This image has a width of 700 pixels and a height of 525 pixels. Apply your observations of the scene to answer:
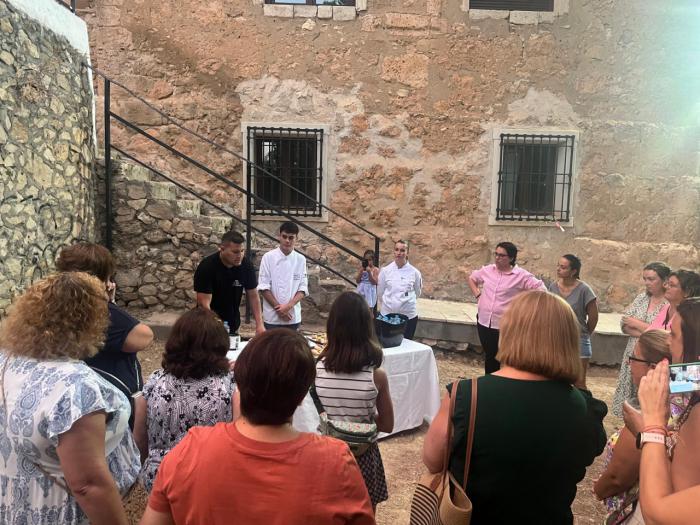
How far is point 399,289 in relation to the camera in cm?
560

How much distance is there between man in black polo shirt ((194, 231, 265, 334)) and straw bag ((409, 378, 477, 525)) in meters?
2.79

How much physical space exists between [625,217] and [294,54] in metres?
5.98

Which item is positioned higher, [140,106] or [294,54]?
[294,54]

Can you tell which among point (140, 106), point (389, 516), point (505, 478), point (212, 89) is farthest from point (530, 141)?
point (505, 478)

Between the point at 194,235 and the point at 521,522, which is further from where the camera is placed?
the point at 194,235

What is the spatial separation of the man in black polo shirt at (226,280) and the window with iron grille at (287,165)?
164 inches

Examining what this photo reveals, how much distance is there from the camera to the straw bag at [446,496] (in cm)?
160

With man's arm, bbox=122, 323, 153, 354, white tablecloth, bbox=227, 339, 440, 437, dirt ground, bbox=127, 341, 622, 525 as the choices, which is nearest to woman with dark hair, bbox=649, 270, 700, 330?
dirt ground, bbox=127, 341, 622, 525

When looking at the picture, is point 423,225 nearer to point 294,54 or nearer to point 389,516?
point 294,54

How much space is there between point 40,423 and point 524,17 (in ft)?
28.8

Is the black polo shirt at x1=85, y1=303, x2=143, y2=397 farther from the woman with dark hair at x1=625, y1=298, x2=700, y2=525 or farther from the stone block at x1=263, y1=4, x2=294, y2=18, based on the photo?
the stone block at x1=263, y1=4, x2=294, y2=18

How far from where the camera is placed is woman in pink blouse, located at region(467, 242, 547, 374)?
4.68 metres

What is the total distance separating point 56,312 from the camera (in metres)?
1.67

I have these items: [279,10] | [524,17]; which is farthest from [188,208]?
[524,17]
